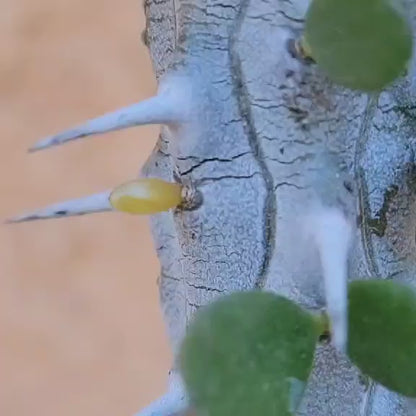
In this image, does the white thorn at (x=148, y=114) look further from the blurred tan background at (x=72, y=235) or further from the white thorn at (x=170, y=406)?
the blurred tan background at (x=72, y=235)

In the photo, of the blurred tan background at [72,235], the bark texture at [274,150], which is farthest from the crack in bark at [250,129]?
the blurred tan background at [72,235]

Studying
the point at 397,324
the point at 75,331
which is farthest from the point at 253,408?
the point at 75,331

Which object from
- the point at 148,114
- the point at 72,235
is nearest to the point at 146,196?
the point at 148,114

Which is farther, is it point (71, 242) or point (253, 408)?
point (71, 242)

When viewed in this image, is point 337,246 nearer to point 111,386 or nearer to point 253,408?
point 253,408

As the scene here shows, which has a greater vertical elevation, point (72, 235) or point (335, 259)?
point (335, 259)

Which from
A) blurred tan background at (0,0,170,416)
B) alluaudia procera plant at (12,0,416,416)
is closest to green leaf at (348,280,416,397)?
alluaudia procera plant at (12,0,416,416)

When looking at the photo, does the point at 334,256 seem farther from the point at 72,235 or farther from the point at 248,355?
the point at 72,235

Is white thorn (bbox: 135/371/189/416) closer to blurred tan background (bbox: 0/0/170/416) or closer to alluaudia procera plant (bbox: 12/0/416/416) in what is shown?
alluaudia procera plant (bbox: 12/0/416/416)
